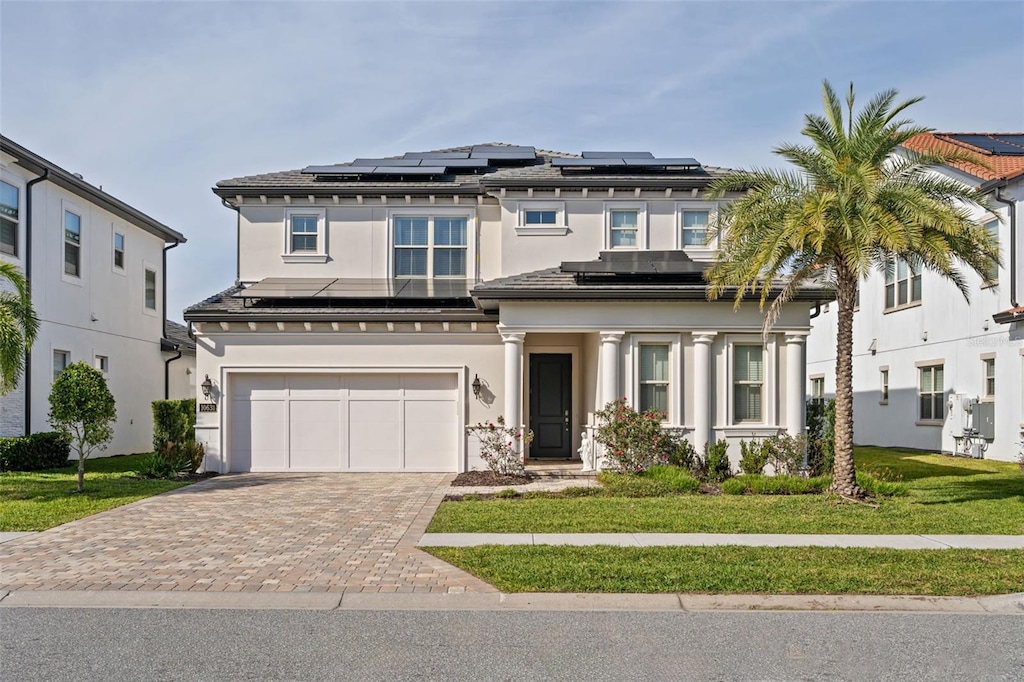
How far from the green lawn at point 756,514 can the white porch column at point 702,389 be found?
3178 millimetres

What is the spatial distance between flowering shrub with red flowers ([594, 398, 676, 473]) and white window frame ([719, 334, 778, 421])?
5.75 ft

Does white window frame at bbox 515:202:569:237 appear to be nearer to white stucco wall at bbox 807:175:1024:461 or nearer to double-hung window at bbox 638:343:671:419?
double-hung window at bbox 638:343:671:419

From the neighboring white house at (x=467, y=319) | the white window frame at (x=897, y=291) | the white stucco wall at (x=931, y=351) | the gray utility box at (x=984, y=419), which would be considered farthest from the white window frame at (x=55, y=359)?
the gray utility box at (x=984, y=419)

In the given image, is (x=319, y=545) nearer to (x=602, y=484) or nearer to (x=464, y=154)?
(x=602, y=484)

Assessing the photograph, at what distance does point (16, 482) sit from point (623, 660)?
14275 mm

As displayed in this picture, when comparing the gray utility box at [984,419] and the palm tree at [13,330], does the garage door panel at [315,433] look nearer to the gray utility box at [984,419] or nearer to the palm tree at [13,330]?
the palm tree at [13,330]

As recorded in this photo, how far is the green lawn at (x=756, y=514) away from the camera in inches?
434

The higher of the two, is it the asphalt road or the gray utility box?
the gray utility box

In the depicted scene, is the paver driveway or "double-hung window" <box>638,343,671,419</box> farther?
"double-hung window" <box>638,343,671,419</box>

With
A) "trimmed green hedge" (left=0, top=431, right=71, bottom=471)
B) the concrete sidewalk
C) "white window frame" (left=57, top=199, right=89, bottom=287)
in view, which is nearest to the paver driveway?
the concrete sidewalk

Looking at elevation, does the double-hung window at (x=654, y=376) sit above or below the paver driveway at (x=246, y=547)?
above

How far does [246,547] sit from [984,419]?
19.1 meters

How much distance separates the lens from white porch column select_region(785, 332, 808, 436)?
17.1m

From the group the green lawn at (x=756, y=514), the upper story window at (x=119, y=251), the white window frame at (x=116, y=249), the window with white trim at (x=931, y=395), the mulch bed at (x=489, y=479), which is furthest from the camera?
the upper story window at (x=119, y=251)
